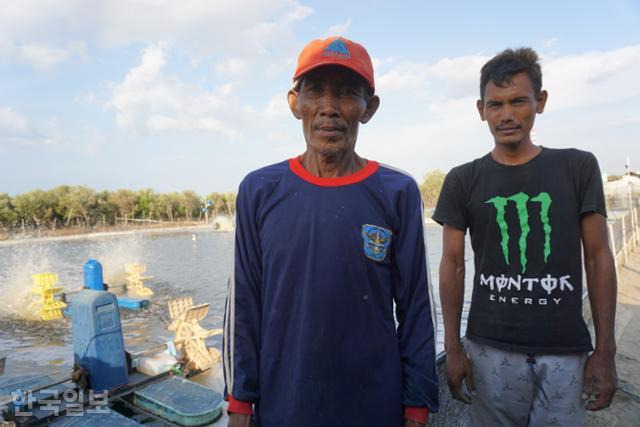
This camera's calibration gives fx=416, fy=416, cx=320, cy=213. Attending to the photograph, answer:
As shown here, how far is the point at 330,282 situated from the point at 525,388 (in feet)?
3.60

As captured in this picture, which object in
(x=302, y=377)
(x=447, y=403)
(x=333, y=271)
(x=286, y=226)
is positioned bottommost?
(x=447, y=403)

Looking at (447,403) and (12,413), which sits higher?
(447,403)

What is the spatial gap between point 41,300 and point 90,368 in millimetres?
11142

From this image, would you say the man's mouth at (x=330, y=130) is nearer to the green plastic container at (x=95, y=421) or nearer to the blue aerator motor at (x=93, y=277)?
the green plastic container at (x=95, y=421)

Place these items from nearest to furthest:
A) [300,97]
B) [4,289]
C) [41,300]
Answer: [300,97]
[41,300]
[4,289]

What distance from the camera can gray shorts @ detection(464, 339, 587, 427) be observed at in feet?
5.67

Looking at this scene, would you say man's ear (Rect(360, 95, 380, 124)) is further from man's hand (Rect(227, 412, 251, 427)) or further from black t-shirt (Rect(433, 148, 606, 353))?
A: man's hand (Rect(227, 412, 251, 427))

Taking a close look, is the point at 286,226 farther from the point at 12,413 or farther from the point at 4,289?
the point at 4,289

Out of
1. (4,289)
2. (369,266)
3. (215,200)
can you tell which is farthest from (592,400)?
(215,200)

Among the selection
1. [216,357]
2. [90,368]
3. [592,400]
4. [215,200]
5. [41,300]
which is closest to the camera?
[592,400]

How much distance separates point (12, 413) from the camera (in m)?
4.11

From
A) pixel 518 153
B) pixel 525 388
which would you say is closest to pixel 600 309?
pixel 525 388

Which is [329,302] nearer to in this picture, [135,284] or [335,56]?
[335,56]

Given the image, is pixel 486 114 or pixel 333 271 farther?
pixel 486 114
